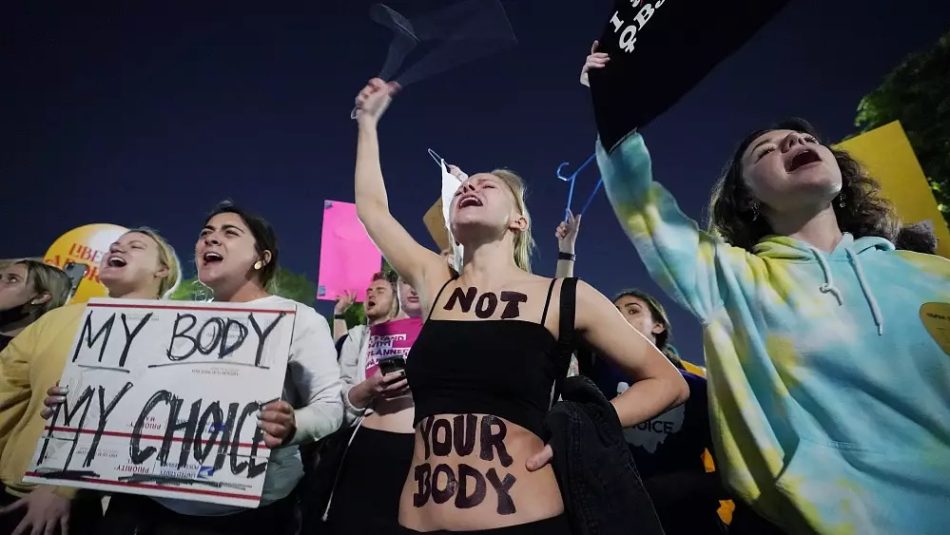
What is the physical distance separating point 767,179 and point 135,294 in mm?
3433

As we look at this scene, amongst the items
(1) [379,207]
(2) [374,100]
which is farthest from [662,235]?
(2) [374,100]

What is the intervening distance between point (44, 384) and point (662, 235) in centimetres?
311

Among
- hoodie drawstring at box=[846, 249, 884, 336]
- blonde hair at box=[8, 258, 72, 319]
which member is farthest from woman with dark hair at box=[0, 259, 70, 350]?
hoodie drawstring at box=[846, 249, 884, 336]

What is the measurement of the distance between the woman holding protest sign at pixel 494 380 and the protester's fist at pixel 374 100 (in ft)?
2.58

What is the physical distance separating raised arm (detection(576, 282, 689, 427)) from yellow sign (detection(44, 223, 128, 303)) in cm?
840

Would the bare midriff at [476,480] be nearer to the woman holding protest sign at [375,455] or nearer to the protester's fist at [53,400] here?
the woman holding protest sign at [375,455]

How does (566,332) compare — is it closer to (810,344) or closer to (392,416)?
(810,344)

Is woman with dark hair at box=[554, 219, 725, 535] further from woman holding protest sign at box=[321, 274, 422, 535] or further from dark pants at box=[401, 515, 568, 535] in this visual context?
woman holding protest sign at box=[321, 274, 422, 535]

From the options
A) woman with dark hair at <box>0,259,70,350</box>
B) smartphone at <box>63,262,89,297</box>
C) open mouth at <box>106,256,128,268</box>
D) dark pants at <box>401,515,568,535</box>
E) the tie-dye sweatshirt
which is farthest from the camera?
smartphone at <box>63,262,89,297</box>

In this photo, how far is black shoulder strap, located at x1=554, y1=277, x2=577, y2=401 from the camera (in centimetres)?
178

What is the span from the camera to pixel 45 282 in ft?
13.4

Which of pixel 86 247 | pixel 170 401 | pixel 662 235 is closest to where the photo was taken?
pixel 662 235

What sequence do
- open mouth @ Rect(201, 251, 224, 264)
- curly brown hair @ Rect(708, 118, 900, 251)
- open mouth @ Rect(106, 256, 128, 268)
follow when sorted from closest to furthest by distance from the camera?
1. curly brown hair @ Rect(708, 118, 900, 251)
2. open mouth @ Rect(201, 251, 224, 264)
3. open mouth @ Rect(106, 256, 128, 268)

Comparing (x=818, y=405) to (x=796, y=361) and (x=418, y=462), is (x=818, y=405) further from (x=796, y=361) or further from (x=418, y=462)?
(x=418, y=462)
